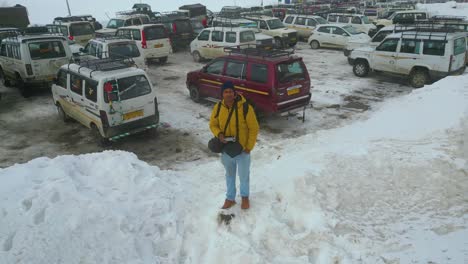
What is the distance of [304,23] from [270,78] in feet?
54.4

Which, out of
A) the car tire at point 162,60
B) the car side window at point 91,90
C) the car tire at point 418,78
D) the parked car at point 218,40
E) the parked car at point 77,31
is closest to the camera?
the car side window at point 91,90

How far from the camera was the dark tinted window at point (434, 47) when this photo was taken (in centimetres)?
1211

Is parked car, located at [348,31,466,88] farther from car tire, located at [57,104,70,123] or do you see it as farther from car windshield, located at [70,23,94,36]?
car windshield, located at [70,23,94,36]

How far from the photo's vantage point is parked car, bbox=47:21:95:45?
19328 millimetres

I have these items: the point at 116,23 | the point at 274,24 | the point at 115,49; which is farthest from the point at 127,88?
the point at 274,24

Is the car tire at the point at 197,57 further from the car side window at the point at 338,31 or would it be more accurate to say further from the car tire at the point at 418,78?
the car tire at the point at 418,78

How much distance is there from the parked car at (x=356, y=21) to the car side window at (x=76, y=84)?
18.4m

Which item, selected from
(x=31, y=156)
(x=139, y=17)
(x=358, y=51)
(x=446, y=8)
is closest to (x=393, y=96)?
(x=358, y=51)

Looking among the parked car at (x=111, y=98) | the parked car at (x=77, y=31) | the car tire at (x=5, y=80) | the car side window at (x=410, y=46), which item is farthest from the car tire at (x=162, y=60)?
the car side window at (x=410, y=46)

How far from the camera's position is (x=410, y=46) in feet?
42.3

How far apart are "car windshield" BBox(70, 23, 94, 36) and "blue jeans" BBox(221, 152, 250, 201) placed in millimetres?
18085

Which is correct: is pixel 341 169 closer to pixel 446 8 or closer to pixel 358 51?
pixel 358 51

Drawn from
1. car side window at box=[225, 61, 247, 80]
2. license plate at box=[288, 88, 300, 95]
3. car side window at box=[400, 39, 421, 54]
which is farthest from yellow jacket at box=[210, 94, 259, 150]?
car side window at box=[400, 39, 421, 54]

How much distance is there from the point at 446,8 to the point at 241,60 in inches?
1689
